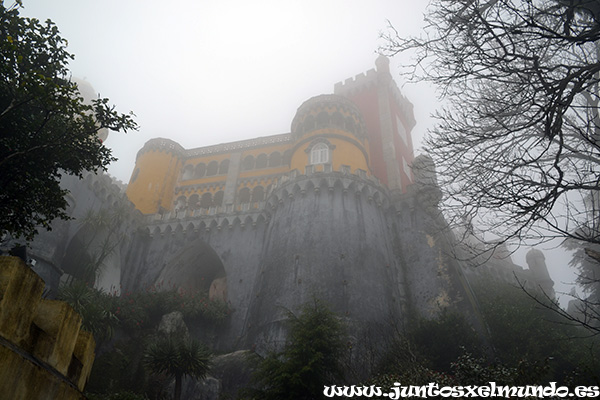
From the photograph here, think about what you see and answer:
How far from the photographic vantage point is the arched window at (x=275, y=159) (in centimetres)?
3152

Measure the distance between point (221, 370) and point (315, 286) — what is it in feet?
18.5

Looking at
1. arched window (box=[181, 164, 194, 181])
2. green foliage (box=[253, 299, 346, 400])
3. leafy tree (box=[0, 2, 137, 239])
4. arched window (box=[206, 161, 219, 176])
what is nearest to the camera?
leafy tree (box=[0, 2, 137, 239])

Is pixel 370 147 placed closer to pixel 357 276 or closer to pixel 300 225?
pixel 300 225

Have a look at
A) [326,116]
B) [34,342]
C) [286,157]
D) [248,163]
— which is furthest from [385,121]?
[34,342]

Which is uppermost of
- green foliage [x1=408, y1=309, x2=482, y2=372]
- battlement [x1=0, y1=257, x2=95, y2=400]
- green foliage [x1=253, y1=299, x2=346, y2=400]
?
green foliage [x1=408, y1=309, x2=482, y2=372]

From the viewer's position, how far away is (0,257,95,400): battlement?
3537 millimetres

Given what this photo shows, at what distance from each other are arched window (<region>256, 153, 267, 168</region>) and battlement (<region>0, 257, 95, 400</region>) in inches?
1080

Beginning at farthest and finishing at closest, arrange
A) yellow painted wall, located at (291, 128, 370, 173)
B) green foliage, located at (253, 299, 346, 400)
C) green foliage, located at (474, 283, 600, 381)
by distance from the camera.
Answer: yellow painted wall, located at (291, 128, 370, 173)
green foliage, located at (474, 283, 600, 381)
green foliage, located at (253, 299, 346, 400)

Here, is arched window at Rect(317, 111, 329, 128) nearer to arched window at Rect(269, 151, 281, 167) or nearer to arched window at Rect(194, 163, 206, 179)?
arched window at Rect(269, 151, 281, 167)

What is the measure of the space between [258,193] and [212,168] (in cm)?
579

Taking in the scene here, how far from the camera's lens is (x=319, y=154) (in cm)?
2603

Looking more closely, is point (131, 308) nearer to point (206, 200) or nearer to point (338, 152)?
point (206, 200)

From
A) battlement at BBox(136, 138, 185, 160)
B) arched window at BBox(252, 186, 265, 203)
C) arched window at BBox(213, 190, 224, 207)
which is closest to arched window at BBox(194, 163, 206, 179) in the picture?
battlement at BBox(136, 138, 185, 160)

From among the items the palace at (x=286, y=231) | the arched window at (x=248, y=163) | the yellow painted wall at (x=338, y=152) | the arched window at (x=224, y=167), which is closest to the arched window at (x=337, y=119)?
the palace at (x=286, y=231)
